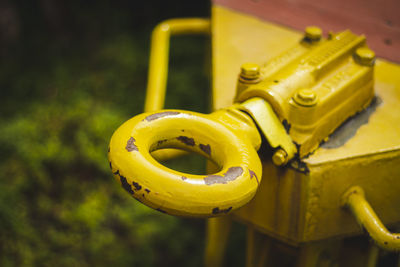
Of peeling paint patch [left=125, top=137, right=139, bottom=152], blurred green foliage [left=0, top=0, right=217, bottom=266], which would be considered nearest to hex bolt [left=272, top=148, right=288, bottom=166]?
peeling paint patch [left=125, top=137, right=139, bottom=152]

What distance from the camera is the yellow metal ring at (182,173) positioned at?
56 cm

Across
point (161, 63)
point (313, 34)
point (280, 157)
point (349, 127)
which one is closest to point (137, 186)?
point (280, 157)

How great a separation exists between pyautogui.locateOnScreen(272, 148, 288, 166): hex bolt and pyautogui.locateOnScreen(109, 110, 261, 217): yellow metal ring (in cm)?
10

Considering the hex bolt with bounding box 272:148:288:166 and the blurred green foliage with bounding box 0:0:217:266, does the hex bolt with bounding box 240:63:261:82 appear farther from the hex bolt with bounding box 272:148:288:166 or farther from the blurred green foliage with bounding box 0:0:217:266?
the blurred green foliage with bounding box 0:0:217:266

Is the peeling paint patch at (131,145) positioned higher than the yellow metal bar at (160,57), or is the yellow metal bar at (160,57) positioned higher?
the peeling paint patch at (131,145)

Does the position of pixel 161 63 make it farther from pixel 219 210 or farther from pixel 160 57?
pixel 219 210

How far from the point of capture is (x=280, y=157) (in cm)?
A: 76

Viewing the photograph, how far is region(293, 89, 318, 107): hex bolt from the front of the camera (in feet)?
2.48

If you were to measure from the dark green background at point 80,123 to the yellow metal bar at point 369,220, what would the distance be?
1052mm

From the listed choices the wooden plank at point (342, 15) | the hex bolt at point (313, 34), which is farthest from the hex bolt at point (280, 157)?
the wooden plank at point (342, 15)

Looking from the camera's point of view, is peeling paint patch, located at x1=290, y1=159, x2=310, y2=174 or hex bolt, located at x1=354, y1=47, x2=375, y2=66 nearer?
peeling paint patch, located at x1=290, y1=159, x2=310, y2=174

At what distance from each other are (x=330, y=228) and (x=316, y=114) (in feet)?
0.82

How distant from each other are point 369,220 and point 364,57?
1.20ft

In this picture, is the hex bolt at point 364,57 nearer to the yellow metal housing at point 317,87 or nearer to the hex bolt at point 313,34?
the yellow metal housing at point 317,87
